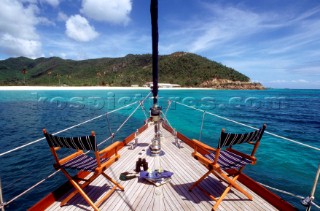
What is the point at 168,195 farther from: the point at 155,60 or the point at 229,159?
the point at 155,60

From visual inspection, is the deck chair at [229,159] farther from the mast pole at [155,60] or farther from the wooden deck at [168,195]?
the mast pole at [155,60]

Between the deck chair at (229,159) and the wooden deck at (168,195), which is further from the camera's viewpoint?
the wooden deck at (168,195)

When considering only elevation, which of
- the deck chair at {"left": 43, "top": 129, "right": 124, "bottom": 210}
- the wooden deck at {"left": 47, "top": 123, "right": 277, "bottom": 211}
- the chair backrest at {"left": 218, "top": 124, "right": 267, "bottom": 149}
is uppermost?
the chair backrest at {"left": 218, "top": 124, "right": 267, "bottom": 149}

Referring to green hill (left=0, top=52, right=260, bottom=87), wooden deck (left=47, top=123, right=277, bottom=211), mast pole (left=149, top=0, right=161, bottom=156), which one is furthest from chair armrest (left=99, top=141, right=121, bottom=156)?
green hill (left=0, top=52, right=260, bottom=87)

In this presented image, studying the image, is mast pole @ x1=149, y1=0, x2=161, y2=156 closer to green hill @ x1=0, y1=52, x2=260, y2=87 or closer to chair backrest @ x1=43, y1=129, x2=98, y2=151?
chair backrest @ x1=43, y1=129, x2=98, y2=151

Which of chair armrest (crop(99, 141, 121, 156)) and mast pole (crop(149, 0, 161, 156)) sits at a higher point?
mast pole (crop(149, 0, 161, 156))

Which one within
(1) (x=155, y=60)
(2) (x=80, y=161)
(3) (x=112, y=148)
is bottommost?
(2) (x=80, y=161)

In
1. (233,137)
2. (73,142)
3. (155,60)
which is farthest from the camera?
(155,60)

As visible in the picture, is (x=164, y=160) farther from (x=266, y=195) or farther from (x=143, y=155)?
(x=266, y=195)

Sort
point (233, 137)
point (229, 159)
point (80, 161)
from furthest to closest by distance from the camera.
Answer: point (229, 159)
point (80, 161)
point (233, 137)

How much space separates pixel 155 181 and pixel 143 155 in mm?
1575

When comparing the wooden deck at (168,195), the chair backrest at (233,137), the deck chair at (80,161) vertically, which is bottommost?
the wooden deck at (168,195)

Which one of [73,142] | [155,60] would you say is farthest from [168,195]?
[155,60]

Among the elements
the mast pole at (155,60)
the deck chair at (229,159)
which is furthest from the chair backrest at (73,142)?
the mast pole at (155,60)
